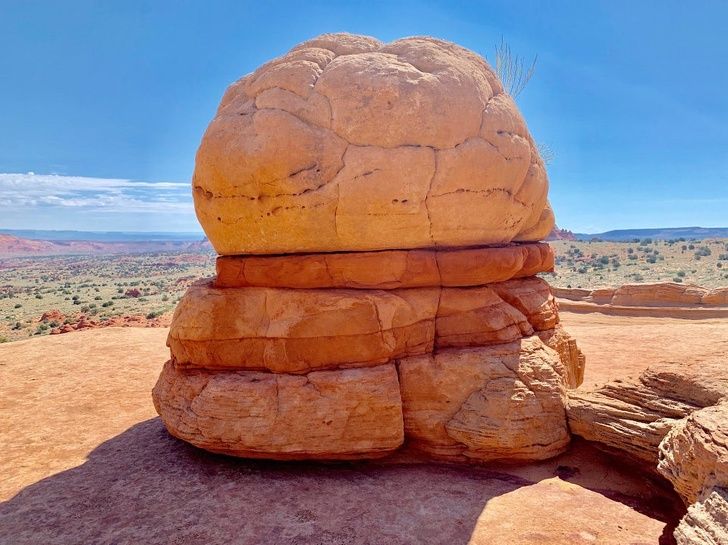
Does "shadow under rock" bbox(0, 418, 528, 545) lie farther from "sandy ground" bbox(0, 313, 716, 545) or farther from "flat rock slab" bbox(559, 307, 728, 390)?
"flat rock slab" bbox(559, 307, 728, 390)

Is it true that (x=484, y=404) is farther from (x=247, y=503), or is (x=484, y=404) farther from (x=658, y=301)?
(x=658, y=301)

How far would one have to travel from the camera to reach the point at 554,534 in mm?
4098

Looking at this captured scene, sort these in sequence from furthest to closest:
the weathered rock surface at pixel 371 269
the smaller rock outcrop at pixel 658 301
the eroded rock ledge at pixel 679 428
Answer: the smaller rock outcrop at pixel 658 301 → the weathered rock surface at pixel 371 269 → the eroded rock ledge at pixel 679 428

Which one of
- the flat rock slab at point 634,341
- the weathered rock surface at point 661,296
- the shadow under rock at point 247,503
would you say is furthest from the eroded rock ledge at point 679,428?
the weathered rock surface at point 661,296

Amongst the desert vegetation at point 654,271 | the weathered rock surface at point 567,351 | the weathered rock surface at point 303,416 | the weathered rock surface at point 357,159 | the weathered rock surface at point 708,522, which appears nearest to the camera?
the weathered rock surface at point 708,522

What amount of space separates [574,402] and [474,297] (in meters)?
1.66

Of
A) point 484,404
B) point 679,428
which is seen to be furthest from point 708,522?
point 484,404

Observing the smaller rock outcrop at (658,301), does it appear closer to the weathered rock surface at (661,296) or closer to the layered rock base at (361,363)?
the weathered rock surface at (661,296)

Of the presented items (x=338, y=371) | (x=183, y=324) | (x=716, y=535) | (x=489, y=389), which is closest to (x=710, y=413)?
(x=716, y=535)

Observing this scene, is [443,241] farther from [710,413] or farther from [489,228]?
[710,413]

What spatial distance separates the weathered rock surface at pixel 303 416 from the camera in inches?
206

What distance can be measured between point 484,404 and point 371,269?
78.1 inches

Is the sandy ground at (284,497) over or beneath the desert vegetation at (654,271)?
beneath

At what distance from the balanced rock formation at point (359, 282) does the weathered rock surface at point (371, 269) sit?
0.09ft
